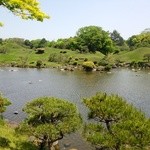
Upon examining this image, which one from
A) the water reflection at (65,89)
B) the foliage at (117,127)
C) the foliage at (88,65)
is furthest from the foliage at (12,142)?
the foliage at (88,65)

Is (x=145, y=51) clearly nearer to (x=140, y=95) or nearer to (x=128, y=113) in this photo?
(x=140, y=95)

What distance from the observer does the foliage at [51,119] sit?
942 inches

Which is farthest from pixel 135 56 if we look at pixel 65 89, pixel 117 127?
pixel 117 127

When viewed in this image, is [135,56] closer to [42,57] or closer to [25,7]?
[42,57]

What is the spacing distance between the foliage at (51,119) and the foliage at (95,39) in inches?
5054

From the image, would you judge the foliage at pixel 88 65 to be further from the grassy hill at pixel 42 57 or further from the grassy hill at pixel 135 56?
the grassy hill at pixel 135 56

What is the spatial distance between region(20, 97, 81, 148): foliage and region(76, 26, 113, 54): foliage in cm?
12838

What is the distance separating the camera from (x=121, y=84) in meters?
78.2

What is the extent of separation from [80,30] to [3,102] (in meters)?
133

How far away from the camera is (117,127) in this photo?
21.2m

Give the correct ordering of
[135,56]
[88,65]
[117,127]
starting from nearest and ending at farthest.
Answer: [117,127] < [88,65] < [135,56]

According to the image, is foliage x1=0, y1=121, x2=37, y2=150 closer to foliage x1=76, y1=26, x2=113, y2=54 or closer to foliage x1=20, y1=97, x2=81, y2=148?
foliage x1=20, y1=97, x2=81, y2=148

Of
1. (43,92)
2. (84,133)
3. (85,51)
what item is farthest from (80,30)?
(84,133)

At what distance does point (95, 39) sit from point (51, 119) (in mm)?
133026
